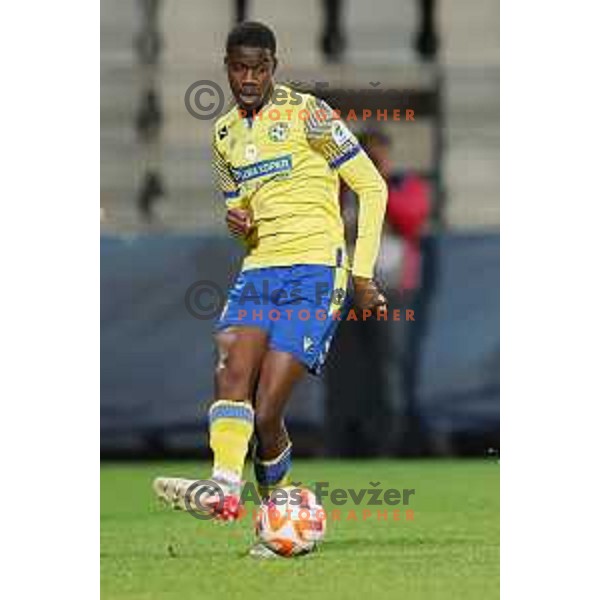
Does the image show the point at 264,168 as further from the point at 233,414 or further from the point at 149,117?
the point at 149,117

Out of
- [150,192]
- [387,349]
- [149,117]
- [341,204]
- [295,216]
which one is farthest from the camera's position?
[387,349]

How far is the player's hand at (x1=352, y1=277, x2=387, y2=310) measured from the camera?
25.6ft

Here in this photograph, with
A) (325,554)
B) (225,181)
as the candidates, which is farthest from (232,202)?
(325,554)

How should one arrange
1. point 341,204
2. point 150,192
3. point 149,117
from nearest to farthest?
1. point 341,204
2. point 149,117
3. point 150,192

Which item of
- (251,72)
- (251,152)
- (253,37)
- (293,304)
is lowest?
(293,304)

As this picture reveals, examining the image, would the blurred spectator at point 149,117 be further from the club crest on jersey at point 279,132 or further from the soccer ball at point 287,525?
the soccer ball at point 287,525

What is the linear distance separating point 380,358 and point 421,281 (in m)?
0.41

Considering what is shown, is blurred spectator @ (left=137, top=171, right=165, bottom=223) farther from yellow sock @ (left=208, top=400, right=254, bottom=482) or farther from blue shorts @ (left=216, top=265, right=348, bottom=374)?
yellow sock @ (left=208, top=400, right=254, bottom=482)

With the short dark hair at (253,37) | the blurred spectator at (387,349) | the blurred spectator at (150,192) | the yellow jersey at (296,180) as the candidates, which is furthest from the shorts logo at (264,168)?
the blurred spectator at (150,192)

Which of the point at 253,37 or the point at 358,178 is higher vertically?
the point at 253,37

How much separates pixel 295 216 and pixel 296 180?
12 centimetres

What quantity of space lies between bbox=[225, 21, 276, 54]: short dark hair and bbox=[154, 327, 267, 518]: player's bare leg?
38.1 inches

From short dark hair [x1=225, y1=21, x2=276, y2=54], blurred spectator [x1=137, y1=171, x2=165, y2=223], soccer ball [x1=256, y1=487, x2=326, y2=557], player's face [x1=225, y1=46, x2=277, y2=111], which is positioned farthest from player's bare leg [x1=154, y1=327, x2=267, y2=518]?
blurred spectator [x1=137, y1=171, x2=165, y2=223]

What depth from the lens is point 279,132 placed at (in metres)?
7.72
